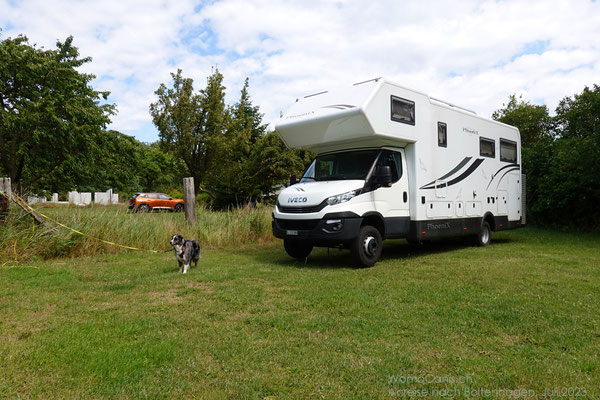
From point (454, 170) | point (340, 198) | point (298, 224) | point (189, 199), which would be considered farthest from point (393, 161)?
point (189, 199)

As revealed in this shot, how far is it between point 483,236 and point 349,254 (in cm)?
381

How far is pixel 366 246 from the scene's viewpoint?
8.09 m

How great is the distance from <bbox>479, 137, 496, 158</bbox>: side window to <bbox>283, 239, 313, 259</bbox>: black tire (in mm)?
5251

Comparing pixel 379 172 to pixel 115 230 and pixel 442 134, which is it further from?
pixel 115 230

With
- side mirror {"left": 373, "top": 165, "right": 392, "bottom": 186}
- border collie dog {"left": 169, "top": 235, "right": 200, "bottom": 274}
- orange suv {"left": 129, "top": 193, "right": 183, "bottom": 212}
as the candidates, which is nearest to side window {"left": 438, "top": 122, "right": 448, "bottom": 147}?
side mirror {"left": 373, "top": 165, "right": 392, "bottom": 186}

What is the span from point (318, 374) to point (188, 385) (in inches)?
37.4

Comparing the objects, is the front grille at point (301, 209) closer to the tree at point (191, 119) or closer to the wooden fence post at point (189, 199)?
the wooden fence post at point (189, 199)

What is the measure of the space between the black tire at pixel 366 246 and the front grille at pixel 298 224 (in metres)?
0.82

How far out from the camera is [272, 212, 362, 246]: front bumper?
7723mm

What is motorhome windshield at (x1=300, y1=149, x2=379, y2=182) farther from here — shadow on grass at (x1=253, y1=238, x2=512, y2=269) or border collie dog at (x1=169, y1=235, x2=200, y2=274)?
border collie dog at (x1=169, y1=235, x2=200, y2=274)

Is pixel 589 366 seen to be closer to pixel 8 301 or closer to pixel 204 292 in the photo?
pixel 204 292

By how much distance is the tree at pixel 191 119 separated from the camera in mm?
25688

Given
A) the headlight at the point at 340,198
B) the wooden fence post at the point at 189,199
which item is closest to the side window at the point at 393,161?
the headlight at the point at 340,198

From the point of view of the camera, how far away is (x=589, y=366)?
133 inches
